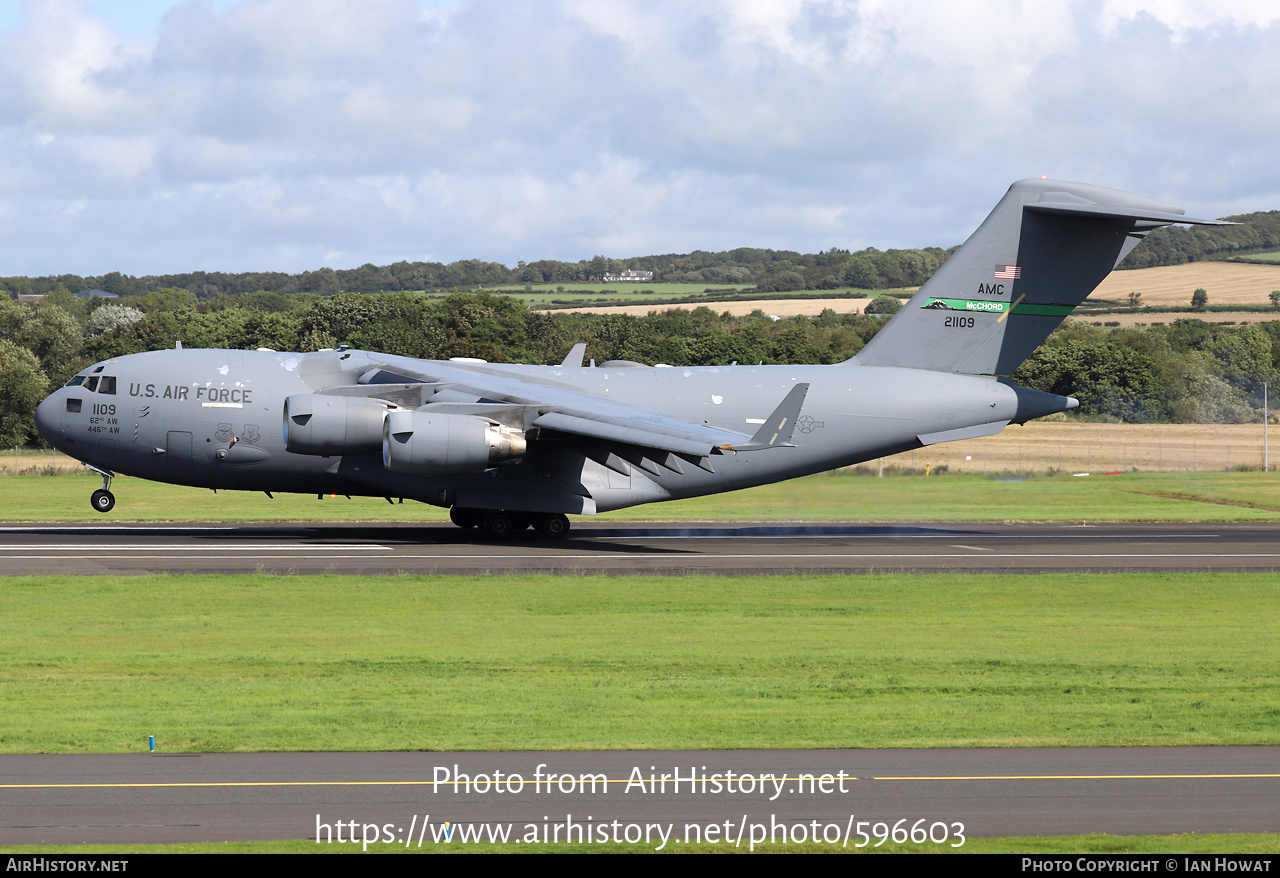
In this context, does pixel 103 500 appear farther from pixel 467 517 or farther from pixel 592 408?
pixel 592 408

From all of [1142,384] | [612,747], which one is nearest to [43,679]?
[612,747]

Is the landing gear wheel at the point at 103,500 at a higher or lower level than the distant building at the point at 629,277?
lower

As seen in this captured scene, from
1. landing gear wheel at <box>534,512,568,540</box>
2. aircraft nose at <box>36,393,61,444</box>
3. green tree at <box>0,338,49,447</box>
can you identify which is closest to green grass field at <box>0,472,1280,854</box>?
landing gear wheel at <box>534,512,568,540</box>

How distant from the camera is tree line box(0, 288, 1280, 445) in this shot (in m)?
63.4

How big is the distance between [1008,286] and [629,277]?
165732 millimetres

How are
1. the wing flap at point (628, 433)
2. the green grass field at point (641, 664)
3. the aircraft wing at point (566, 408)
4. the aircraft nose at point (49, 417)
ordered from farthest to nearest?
the aircraft nose at point (49, 417), the aircraft wing at point (566, 408), the wing flap at point (628, 433), the green grass field at point (641, 664)

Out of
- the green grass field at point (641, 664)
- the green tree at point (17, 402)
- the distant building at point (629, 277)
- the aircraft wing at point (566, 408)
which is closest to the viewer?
the green grass field at point (641, 664)

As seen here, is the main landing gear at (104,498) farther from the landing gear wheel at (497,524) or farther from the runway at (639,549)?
the landing gear wheel at (497,524)

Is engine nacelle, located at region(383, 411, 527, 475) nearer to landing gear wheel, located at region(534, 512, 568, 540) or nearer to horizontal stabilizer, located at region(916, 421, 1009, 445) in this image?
landing gear wheel, located at region(534, 512, 568, 540)

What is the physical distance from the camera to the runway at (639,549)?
25.1 m

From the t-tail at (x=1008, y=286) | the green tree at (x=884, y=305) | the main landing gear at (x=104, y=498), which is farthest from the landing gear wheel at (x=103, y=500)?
the green tree at (x=884, y=305)

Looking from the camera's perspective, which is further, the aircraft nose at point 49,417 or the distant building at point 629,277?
the distant building at point 629,277

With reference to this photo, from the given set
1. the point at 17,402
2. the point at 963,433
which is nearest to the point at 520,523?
the point at 963,433

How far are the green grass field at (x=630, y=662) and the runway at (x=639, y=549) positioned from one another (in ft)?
6.23
